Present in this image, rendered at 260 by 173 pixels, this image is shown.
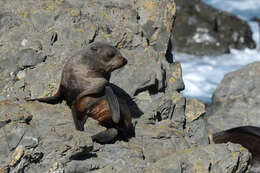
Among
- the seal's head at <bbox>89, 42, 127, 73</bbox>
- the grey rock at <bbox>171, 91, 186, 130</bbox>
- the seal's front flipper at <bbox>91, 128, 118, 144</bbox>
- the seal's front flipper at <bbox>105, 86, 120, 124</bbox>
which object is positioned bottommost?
the grey rock at <bbox>171, 91, 186, 130</bbox>

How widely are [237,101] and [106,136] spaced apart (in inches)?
213

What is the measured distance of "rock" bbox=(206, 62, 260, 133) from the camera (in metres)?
9.02

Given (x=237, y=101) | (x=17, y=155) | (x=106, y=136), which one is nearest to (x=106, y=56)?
(x=106, y=136)

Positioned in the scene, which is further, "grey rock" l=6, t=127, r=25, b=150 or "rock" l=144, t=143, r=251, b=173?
"rock" l=144, t=143, r=251, b=173

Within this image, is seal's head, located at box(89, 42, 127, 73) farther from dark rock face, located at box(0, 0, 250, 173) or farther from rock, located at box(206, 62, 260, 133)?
rock, located at box(206, 62, 260, 133)

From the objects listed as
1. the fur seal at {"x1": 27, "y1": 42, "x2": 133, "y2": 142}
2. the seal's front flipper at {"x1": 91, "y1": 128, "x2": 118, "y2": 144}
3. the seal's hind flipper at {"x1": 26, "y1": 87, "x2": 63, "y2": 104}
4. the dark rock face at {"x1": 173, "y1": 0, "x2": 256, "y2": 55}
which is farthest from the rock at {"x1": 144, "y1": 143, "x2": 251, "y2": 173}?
the dark rock face at {"x1": 173, "y1": 0, "x2": 256, "y2": 55}

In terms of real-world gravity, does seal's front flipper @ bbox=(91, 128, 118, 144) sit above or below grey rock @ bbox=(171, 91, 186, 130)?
above

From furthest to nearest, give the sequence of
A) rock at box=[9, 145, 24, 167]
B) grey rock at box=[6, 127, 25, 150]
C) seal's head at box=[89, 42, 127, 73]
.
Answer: seal's head at box=[89, 42, 127, 73] < grey rock at box=[6, 127, 25, 150] < rock at box=[9, 145, 24, 167]

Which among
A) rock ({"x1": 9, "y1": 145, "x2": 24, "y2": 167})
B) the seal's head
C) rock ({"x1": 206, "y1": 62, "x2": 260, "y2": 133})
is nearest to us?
rock ({"x1": 9, "y1": 145, "x2": 24, "y2": 167})

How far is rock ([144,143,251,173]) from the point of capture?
14.6 ft

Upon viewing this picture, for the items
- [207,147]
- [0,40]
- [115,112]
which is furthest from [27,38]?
[207,147]

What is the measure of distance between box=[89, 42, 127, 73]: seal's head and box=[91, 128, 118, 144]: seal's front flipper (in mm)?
737

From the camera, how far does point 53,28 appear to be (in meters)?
6.18

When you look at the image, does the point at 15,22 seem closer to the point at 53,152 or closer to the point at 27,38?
the point at 27,38
